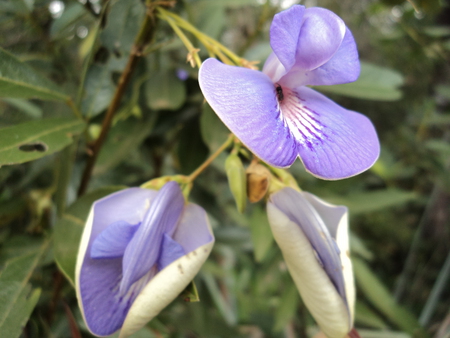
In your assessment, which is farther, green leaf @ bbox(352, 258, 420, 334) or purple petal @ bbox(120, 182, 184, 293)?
green leaf @ bbox(352, 258, 420, 334)

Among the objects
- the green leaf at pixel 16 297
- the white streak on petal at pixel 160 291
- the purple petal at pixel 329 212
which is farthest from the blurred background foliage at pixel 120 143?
the purple petal at pixel 329 212

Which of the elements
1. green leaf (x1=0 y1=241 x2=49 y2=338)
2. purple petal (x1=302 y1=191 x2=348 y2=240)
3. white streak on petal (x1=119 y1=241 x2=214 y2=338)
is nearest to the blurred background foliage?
green leaf (x1=0 y1=241 x2=49 y2=338)

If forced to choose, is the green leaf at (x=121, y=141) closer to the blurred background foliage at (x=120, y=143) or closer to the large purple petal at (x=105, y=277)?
the blurred background foliage at (x=120, y=143)

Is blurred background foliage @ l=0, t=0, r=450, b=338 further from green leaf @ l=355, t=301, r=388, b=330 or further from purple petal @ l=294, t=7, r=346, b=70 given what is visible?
purple petal @ l=294, t=7, r=346, b=70

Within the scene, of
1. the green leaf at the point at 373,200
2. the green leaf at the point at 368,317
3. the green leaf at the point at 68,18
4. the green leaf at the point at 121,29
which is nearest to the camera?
the green leaf at the point at 121,29

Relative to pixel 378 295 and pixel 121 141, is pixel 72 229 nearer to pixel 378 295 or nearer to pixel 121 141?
pixel 121 141

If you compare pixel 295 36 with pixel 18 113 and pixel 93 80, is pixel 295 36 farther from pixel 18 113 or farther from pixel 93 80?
pixel 18 113
